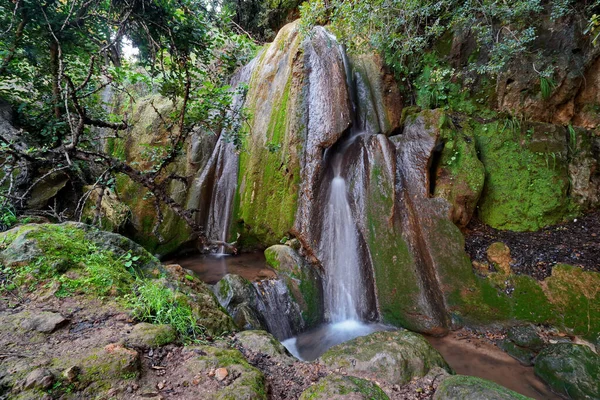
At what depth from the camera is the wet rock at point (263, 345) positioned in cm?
222

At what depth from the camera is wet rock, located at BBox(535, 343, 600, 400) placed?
9.82 ft

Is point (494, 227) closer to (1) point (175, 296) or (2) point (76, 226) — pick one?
(1) point (175, 296)

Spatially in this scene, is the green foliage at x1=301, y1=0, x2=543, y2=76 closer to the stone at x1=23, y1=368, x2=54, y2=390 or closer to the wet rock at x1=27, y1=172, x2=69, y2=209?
the wet rock at x1=27, y1=172, x2=69, y2=209

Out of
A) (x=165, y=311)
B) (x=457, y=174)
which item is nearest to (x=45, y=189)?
(x=165, y=311)

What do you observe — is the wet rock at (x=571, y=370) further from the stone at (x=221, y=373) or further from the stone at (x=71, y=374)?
the stone at (x=71, y=374)

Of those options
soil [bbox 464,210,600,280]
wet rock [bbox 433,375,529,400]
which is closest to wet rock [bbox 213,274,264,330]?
wet rock [bbox 433,375,529,400]

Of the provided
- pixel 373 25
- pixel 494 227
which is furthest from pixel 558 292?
pixel 373 25

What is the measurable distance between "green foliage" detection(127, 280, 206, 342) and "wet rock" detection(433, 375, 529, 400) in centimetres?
208

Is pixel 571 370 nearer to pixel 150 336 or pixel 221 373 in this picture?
pixel 221 373

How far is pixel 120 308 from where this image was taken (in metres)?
2.05

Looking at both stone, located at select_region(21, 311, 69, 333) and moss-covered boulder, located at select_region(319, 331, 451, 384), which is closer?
stone, located at select_region(21, 311, 69, 333)

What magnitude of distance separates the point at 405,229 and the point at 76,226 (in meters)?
5.16

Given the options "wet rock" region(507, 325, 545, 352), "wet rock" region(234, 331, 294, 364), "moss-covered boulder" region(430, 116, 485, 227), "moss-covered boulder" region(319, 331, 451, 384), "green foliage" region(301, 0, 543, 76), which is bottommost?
"wet rock" region(507, 325, 545, 352)

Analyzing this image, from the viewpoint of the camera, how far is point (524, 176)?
5.37 meters
